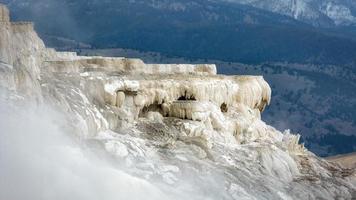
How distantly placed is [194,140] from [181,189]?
536cm

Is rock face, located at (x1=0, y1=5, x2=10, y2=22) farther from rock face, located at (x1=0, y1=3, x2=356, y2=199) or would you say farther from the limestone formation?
rock face, located at (x1=0, y1=3, x2=356, y2=199)

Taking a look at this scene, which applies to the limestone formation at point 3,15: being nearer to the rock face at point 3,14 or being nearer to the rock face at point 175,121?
the rock face at point 3,14

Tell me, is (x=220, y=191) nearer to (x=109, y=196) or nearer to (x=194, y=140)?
(x=194, y=140)

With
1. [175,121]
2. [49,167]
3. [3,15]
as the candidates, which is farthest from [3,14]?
[175,121]

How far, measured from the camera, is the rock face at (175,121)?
30656 millimetres

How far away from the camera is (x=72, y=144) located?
1129 inches

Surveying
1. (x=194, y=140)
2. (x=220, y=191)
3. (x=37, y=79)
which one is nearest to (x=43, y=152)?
(x=37, y=79)

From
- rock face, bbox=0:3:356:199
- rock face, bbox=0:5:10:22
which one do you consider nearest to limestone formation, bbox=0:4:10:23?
rock face, bbox=0:5:10:22

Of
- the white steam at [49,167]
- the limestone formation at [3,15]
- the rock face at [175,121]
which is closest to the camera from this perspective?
the white steam at [49,167]

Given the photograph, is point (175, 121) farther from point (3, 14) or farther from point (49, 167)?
point (49, 167)

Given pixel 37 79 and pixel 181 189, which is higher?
pixel 37 79

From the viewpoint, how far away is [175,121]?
3691 cm

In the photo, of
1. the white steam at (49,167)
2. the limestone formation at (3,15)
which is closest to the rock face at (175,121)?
the limestone formation at (3,15)

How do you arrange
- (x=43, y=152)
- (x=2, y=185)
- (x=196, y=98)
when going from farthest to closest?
(x=196, y=98), (x=43, y=152), (x=2, y=185)
